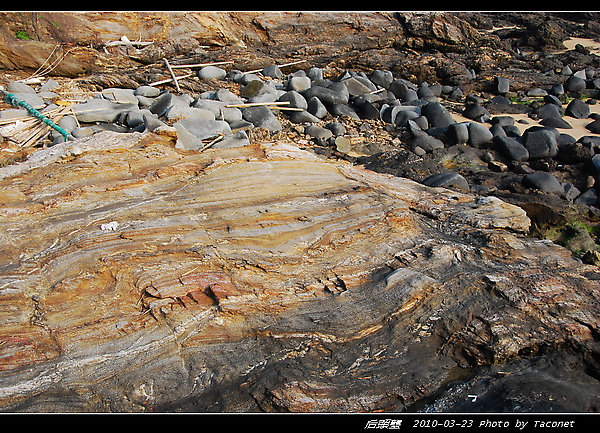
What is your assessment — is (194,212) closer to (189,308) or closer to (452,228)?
(189,308)

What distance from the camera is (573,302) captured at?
2650 mm

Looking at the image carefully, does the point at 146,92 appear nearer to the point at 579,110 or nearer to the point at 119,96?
the point at 119,96

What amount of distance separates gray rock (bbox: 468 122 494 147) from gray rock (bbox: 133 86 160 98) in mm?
5922

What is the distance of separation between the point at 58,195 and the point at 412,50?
10298 millimetres

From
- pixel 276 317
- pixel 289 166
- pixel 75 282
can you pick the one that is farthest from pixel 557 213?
pixel 75 282

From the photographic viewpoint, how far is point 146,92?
7348 millimetres

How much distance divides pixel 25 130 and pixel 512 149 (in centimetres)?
732

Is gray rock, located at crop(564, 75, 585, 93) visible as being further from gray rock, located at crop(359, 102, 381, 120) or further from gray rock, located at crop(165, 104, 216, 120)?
gray rock, located at crop(165, 104, 216, 120)

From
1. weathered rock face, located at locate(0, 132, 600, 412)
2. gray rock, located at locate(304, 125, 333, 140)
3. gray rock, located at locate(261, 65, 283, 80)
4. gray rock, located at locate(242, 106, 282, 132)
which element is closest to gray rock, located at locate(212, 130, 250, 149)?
weathered rock face, located at locate(0, 132, 600, 412)

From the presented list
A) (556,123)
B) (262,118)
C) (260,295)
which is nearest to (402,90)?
(556,123)

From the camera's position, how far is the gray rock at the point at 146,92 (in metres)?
7.32

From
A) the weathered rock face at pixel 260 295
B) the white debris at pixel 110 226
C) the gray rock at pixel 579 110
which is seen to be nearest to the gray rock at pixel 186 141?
the weathered rock face at pixel 260 295

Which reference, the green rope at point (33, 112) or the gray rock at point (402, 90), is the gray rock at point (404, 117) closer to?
the gray rock at point (402, 90)

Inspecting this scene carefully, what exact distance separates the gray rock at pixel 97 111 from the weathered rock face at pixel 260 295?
8.98 ft
